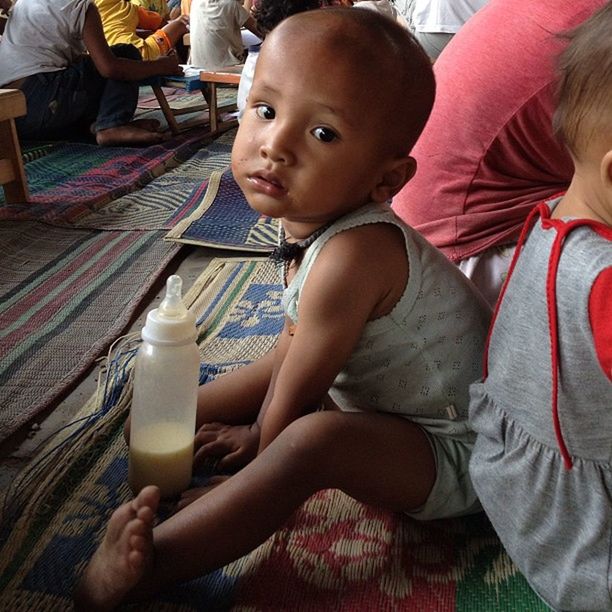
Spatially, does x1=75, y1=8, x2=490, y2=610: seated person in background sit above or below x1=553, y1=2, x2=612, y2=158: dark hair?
below

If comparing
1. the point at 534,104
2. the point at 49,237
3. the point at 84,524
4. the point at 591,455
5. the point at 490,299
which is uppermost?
the point at 534,104

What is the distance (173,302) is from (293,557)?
1.10 feet

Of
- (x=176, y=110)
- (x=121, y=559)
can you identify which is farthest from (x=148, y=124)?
(x=121, y=559)

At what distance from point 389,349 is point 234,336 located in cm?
63

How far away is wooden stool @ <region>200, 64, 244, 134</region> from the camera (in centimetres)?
343

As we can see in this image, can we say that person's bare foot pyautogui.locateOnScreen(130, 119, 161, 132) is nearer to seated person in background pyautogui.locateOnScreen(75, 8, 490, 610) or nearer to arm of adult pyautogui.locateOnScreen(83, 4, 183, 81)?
arm of adult pyautogui.locateOnScreen(83, 4, 183, 81)

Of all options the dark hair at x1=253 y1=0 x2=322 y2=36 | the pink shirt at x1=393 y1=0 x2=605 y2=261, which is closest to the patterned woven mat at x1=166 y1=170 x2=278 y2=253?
the dark hair at x1=253 y1=0 x2=322 y2=36

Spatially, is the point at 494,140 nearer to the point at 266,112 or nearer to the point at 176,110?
the point at 266,112

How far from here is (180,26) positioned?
479 centimetres

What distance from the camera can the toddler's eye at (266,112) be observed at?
84 cm

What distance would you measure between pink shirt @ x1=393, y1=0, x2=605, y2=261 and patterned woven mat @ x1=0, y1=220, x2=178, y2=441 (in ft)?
2.33

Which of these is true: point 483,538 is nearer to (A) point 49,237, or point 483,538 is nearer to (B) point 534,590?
(B) point 534,590

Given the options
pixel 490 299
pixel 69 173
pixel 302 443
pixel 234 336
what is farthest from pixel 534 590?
pixel 69 173

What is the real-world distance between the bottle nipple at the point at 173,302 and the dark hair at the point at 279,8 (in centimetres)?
97
